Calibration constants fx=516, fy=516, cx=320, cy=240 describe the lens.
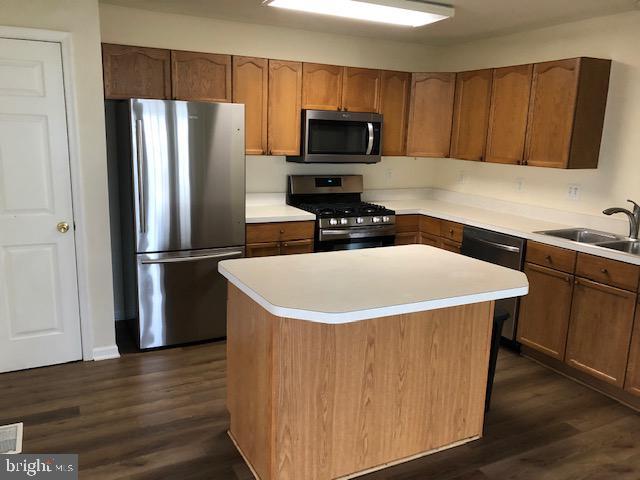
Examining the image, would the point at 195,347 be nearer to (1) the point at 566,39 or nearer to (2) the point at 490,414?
(2) the point at 490,414

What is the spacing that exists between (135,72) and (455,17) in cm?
231

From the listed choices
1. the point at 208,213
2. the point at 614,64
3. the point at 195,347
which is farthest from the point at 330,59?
the point at 195,347

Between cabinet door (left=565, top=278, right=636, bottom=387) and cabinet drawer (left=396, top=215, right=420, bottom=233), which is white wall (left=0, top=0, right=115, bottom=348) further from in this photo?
cabinet door (left=565, top=278, right=636, bottom=387)

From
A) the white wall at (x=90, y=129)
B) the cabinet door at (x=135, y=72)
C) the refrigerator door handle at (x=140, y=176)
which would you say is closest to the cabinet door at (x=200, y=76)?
the cabinet door at (x=135, y=72)

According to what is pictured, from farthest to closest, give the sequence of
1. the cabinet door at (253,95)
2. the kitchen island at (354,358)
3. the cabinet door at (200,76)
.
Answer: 1. the cabinet door at (253,95)
2. the cabinet door at (200,76)
3. the kitchen island at (354,358)

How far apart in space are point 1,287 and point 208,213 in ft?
4.44

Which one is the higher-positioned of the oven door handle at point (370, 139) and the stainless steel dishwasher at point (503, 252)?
the oven door handle at point (370, 139)

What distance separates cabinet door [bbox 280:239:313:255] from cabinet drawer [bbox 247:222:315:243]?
3 cm

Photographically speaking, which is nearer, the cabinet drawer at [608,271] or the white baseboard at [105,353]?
the cabinet drawer at [608,271]

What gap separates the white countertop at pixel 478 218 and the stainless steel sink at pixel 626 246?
1.04 ft

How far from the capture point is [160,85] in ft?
12.1

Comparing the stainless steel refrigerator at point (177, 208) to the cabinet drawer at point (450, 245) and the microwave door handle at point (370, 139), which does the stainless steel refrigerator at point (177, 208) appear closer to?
the microwave door handle at point (370, 139)

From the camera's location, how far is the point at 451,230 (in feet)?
13.9

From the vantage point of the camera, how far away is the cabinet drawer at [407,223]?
4539mm
